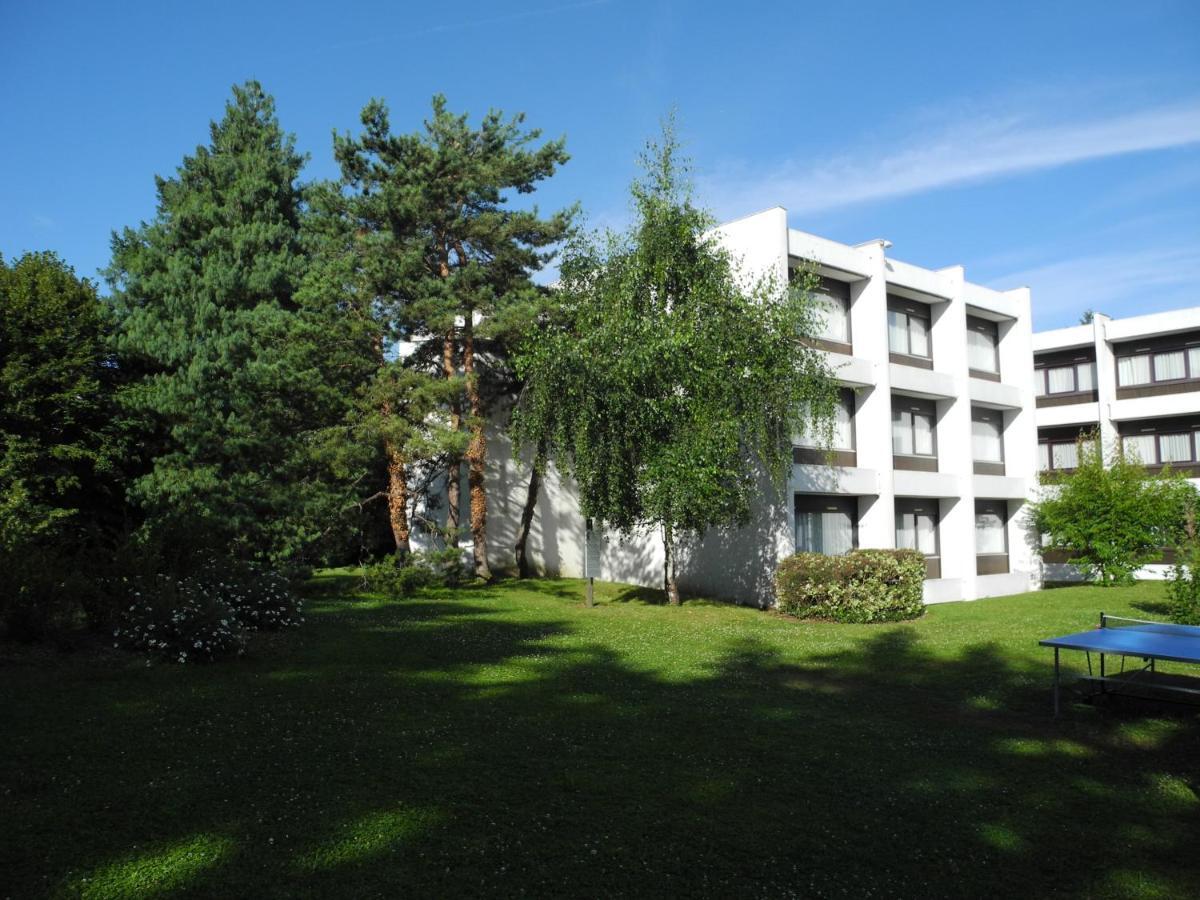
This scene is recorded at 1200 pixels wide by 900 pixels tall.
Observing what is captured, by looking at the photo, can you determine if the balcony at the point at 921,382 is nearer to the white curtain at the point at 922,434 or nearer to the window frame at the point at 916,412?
the window frame at the point at 916,412

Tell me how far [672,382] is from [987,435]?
17659 millimetres

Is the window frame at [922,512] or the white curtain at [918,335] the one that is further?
the white curtain at [918,335]

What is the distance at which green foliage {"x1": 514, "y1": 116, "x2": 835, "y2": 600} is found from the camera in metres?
19.4

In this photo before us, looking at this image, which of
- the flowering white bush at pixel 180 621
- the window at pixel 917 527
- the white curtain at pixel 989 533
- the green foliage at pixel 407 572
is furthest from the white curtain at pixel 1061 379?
the flowering white bush at pixel 180 621

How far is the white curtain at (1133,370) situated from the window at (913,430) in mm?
15535

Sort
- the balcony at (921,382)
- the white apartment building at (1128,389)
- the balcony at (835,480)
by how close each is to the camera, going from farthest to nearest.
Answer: the white apartment building at (1128,389) → the balcony at (921,382) → the balcony at (835,480)

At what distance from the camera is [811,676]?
43.1ft

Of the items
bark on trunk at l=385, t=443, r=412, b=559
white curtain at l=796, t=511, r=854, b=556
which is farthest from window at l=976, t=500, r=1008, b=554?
bark on trunk at l=385, t=443, r=412, b=559

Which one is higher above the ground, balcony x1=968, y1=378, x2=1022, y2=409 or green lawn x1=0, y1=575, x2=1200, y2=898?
balcony x1=968, y1=378, x2=1022, y2=409

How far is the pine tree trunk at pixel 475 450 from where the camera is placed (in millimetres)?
25688

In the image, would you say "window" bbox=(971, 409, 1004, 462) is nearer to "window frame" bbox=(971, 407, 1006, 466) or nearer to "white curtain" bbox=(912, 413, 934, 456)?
"window frame" bbox=(971, 407, 1006, 466)

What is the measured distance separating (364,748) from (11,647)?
24.3ft

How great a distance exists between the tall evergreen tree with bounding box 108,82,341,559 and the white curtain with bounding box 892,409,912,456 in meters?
17.0

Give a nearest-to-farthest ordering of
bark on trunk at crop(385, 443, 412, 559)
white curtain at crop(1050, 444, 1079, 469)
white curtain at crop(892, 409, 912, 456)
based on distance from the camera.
→ bark on trunk at crop(385, 443, 412, 559) < white curtain at crop(892, 409, 912, 456) < white curtain at crop(1050, 444, 1079, 469)
